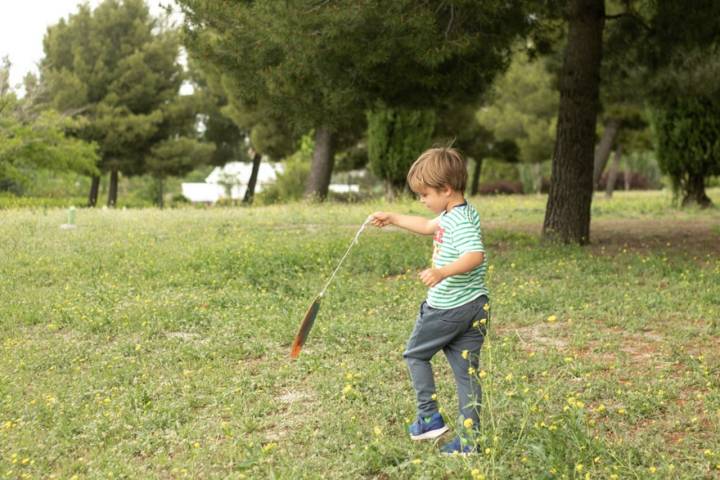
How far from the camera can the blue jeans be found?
13.6ft

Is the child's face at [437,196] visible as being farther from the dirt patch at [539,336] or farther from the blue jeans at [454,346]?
the dirt patch at [539,336]

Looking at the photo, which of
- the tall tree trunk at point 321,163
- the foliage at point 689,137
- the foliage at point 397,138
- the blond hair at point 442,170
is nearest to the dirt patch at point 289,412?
the blond hair at point 442,170

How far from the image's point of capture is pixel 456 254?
4086 millimetres

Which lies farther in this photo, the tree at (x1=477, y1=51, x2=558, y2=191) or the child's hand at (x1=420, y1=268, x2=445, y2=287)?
the tree at (x1=477, y1=51, x2=558, y2=191)

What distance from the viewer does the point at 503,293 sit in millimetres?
8289

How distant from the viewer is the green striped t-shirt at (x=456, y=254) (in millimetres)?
4086

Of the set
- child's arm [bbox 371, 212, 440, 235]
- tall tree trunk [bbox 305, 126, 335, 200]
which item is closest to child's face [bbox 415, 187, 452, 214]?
child's arm [bbox 371, 212, 440, 235]

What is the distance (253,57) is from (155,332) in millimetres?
5376

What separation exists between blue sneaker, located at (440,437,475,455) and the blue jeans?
0.14 meters

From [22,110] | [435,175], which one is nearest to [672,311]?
[435,175]

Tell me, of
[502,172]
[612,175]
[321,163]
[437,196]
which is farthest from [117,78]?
[437,196]

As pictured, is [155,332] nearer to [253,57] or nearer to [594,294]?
[594,294]

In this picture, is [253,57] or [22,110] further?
[22,110]

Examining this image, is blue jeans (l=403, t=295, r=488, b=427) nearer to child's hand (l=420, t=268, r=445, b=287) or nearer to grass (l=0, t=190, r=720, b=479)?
grass (l=0, t=190, r=720, b=479)
